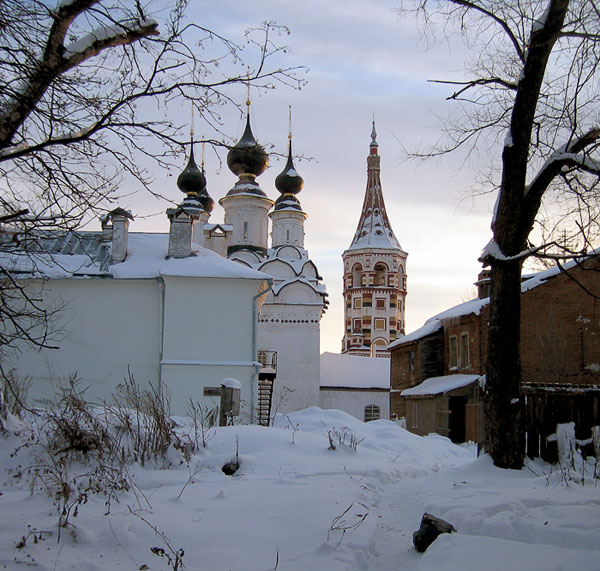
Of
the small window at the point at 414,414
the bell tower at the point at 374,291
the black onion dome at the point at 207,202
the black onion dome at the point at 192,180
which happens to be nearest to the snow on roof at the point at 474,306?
the small window at the point at 414,414

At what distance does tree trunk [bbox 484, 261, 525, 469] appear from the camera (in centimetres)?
794

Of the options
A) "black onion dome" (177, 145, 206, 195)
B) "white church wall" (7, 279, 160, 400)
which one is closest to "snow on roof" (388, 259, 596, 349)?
"white church wall" (7, 279, 160, 400)

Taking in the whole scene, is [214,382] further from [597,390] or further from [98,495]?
[98,495]

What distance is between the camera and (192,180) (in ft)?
137

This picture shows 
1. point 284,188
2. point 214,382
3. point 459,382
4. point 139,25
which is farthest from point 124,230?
point 284,188

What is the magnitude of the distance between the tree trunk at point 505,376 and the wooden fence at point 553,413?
0.81 feet

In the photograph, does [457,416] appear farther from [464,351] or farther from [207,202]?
[207,202]

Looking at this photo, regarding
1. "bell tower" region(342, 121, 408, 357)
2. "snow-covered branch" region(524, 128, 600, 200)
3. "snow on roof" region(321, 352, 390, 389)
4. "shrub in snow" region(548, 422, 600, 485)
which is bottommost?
"shrub in snow" region(548, 422, 600, 485)

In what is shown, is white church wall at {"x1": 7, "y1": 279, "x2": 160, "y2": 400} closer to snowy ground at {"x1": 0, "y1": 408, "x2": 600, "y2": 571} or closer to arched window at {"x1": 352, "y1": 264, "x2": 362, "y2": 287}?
snowy ground at {"x1": 0, "y1": 408, "x2": 600, "y2": 571}

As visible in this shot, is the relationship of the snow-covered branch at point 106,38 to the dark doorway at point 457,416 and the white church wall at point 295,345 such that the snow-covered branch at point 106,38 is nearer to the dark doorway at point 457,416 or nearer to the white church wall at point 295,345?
the dark doorway at point 457,416

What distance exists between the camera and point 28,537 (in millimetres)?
4234

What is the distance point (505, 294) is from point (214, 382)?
1361 centimetres

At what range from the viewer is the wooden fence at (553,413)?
8148 millimetres

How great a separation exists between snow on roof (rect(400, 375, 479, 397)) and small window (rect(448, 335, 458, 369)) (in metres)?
0.52
